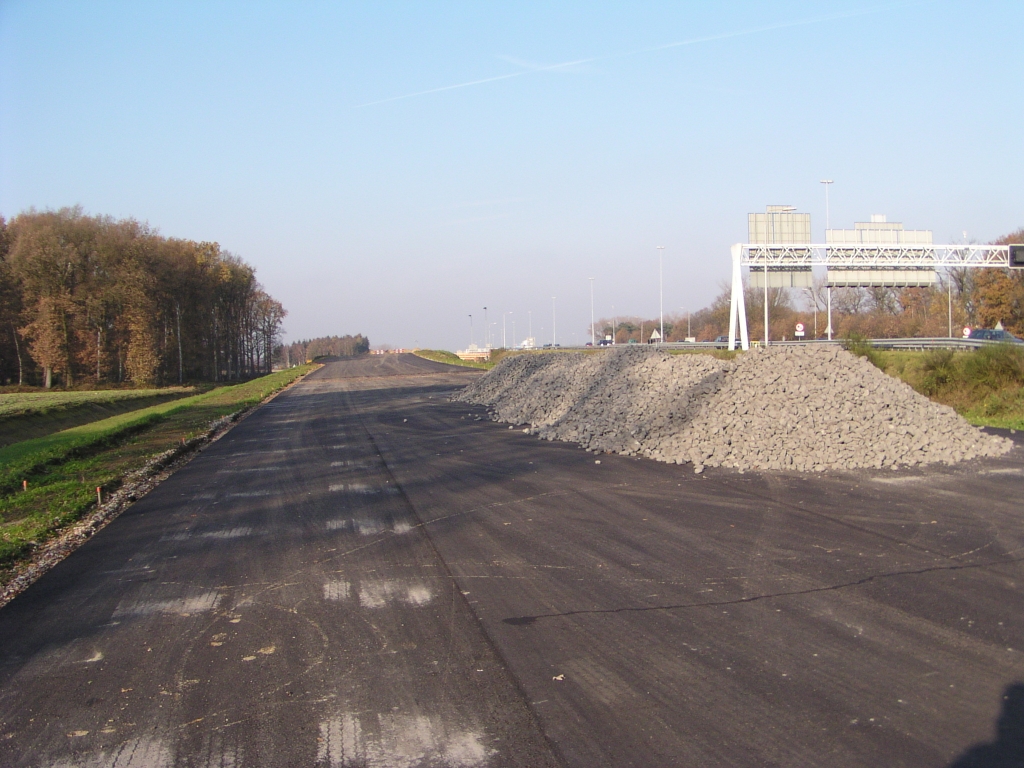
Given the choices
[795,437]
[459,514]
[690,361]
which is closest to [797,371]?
[795,437]

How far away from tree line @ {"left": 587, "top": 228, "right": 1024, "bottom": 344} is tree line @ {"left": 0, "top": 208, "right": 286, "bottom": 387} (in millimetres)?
44468

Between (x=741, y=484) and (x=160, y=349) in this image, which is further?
(x=160, y=349)

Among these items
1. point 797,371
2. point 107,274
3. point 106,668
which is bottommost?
point 106,668

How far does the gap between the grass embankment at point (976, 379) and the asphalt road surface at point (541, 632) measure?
9878 millimetres

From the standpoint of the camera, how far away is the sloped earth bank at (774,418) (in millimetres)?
13625

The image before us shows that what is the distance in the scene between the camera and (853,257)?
1344 inches

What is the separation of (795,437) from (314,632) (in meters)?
10.4

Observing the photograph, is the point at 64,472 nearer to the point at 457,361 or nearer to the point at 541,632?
the point at 541,632

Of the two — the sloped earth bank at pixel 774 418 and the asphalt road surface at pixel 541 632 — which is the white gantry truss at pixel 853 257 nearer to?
the sloped earth bank at pixel 774 418

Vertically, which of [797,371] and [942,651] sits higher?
[797,371]

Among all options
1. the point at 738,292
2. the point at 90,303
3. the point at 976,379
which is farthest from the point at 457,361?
the point at 976,379

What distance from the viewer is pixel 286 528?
1025cm

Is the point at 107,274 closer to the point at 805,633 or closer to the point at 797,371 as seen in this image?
the point at 797,371

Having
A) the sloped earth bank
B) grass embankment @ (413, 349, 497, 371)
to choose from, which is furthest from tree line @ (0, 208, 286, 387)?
the sloped earth bank
